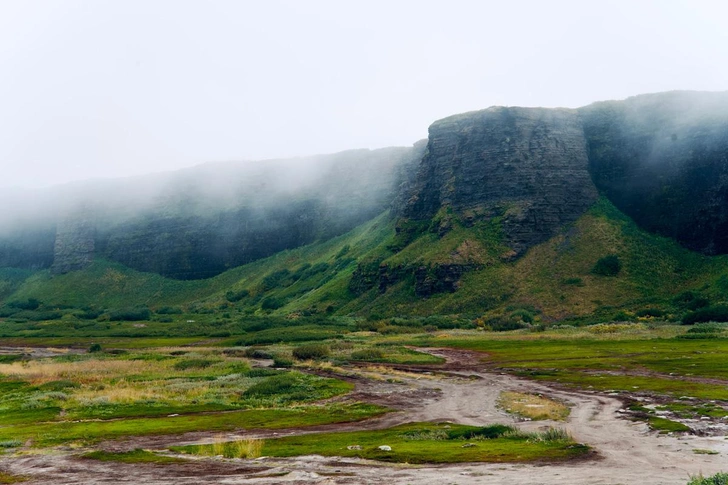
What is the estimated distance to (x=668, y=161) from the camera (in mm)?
125625

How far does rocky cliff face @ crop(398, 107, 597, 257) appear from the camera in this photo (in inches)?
4968

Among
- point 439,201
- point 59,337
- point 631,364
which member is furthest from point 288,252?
point 631,364

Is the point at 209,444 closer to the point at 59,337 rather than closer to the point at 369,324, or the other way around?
the point at 369,324

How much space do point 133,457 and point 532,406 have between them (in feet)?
71.8

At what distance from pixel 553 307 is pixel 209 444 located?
85693 mm

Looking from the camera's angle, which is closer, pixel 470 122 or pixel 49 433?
pixel 49 433

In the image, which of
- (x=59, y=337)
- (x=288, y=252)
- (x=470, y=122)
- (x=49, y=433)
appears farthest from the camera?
(x=288, y=252)

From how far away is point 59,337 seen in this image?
399ft

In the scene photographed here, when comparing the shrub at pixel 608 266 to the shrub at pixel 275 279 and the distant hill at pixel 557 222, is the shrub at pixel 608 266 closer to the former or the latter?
the distant hill at pixel 557 222

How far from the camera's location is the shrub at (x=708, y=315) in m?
85.7

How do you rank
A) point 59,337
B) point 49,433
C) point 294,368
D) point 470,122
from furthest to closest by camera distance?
1. point 470,122
2. point 59,337
3. point 294,368
4. point 49,433

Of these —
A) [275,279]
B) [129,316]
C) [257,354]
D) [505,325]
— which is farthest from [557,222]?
[129,316]

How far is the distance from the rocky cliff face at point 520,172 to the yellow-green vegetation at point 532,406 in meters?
83.7

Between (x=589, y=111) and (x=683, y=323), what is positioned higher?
(x=589, y=111)
